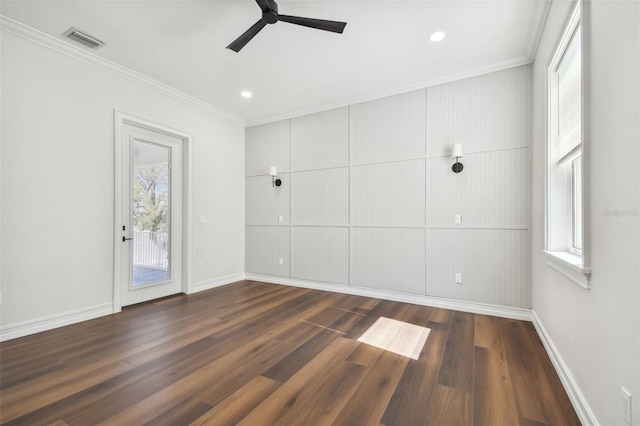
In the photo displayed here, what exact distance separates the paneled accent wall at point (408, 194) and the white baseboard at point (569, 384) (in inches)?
34.3

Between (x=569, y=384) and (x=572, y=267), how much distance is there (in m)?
0.78

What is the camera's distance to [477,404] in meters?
1.66

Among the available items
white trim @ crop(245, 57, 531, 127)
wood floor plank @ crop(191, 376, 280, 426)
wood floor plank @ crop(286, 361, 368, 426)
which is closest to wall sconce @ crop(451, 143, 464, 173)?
white trim @ crop(245, 57, 531, 127)

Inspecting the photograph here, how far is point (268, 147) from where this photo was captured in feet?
16.4

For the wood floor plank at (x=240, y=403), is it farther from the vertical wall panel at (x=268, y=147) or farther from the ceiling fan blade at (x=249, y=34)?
the vertical wall panel at (x=268, y=147)

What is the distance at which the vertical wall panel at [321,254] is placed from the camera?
4.23 metres

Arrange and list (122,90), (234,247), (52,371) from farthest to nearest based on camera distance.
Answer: (234,247) → (122,90) → (52,371)

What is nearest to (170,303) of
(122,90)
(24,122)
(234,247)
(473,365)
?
(234,247)

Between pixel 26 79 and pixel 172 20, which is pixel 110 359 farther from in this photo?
pixel 172 20

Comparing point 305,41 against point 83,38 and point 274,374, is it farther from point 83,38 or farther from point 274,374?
point 274,374

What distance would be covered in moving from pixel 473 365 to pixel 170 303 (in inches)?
143

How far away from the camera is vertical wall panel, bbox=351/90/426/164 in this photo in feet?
12.1

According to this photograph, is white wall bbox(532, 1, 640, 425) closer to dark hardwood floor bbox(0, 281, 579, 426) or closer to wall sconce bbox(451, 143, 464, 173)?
dark hardwood floor bbox(0, 281, 579, 426)

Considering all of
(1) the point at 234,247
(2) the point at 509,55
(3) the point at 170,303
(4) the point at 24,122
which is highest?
(2) the point at 509,55
